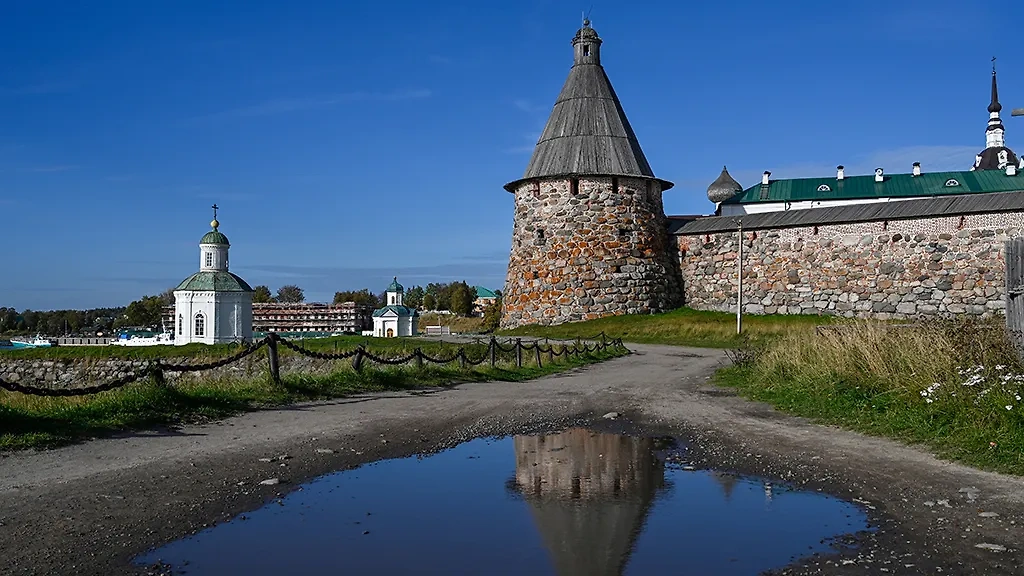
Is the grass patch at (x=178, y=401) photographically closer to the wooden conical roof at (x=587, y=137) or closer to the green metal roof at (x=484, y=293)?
the wooden conical roof at (x=587, y=137)

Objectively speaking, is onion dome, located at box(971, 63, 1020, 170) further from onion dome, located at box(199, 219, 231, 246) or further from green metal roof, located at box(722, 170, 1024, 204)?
onion dome, located at box(199, 219, 231, 246)

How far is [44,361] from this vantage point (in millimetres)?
32938

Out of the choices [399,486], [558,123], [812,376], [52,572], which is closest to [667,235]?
[558,123]

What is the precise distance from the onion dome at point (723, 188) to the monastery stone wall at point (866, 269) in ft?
72.7

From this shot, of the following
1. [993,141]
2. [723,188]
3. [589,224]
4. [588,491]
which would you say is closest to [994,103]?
[993,141]

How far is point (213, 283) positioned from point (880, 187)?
43694mm

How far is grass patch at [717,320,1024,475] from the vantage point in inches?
273

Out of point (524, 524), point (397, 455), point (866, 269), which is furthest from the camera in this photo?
point (866, 269)

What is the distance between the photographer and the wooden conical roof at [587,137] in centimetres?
3359

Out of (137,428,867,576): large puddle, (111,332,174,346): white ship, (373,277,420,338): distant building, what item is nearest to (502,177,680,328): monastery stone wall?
(373,277,420,338): distant building

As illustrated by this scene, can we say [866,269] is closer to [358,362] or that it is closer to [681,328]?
[681,328]

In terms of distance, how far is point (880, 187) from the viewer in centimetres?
5709

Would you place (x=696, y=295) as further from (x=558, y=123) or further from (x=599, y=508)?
(x=599, y=508)

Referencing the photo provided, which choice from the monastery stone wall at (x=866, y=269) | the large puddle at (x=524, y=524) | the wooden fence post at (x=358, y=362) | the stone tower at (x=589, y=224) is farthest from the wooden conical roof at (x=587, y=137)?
the large puddle at (x=524, y=524)
